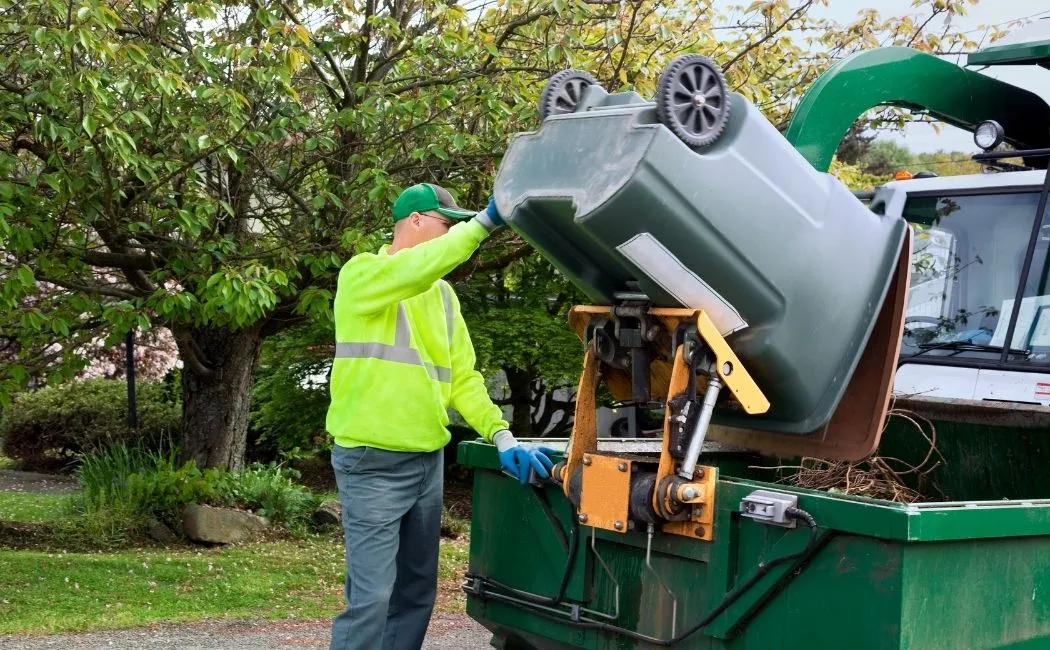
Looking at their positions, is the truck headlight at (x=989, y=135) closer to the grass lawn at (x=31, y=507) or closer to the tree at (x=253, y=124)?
the tree at (x=253, y=124)

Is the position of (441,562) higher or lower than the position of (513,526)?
lower

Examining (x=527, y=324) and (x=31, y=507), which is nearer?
(x=31, y=507)

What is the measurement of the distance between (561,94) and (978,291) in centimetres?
257

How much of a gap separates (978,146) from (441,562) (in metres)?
4.70

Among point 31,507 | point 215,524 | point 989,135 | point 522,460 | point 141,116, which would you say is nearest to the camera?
point 522,460

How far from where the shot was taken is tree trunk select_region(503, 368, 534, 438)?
11797mm

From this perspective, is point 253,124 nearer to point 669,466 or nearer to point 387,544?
point 387,544

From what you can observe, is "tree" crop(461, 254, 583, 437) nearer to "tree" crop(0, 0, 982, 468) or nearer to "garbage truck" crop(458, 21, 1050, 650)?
"tree" crop(0, 0, 982, 468)

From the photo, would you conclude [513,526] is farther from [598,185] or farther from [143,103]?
[143,103]

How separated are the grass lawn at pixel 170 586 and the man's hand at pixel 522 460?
3210mm

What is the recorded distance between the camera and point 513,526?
421 cm

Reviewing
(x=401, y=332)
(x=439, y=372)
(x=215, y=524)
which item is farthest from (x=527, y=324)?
(x=401, y=332)

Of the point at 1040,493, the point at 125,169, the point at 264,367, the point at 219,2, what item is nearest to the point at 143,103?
the point at 125,169

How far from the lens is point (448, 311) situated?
463 centimetres
